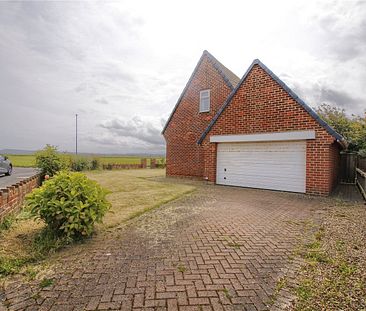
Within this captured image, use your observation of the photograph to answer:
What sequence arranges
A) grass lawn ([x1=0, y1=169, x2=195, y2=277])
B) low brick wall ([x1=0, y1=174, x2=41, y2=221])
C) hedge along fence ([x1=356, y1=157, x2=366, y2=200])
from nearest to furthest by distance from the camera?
grass lawn ([x1=0, y1=169, x2=195, y2=277]) → low brick wall ([x1=0, y1=174, x2=41, y2=221]) → hedge along fence ([x1=356, y1=157, x2=366, y2=200])

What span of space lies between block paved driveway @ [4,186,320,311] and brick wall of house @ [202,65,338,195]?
3.85 m

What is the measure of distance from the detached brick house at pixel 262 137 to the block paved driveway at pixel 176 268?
4.14 meters

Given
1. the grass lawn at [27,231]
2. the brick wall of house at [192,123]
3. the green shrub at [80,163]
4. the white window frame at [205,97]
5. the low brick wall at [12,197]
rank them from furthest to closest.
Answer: the green shrub at [80,163], the white window frame at [205,97], the brick wall of house at [192,123], the low brick wall at [12,197], the grass lawn at [27,231]

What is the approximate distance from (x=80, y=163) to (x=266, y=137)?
64.7 ft

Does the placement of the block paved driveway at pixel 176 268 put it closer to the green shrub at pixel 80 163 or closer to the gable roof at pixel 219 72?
the gable roof at pixel 219 72

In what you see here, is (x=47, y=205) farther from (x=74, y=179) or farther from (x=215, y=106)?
(x=215, y=106)

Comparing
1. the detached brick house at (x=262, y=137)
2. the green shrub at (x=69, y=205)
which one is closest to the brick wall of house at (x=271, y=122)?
the detached brick house at (x=262, y=137)

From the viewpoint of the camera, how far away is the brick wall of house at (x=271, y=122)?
8.92 metres

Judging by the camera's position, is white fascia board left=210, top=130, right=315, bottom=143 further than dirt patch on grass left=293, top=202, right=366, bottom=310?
Yes

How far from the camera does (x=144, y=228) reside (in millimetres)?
5191

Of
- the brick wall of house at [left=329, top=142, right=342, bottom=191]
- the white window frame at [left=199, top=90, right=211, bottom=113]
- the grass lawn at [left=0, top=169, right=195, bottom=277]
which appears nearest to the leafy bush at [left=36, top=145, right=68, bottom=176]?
the grass lawn at [left=0, top=169, right=195, bottom=277]

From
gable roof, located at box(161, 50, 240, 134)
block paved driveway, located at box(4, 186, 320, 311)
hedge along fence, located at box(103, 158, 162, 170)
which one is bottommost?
block paved driveway, located at box(4, 186, 320, 311)

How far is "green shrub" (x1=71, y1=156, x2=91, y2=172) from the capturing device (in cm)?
2307

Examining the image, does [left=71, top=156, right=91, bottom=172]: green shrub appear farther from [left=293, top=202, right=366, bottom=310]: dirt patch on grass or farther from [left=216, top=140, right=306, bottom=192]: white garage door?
[left=293, top=202, right=366, bottom=310]: dirt patch on grass
